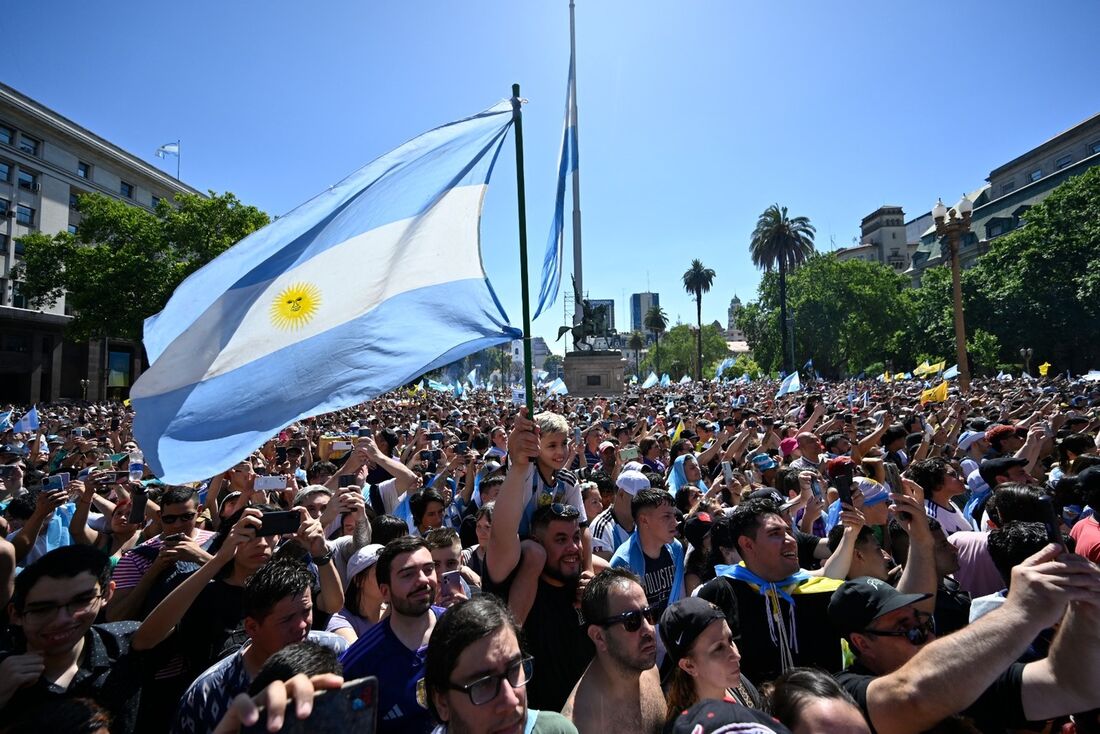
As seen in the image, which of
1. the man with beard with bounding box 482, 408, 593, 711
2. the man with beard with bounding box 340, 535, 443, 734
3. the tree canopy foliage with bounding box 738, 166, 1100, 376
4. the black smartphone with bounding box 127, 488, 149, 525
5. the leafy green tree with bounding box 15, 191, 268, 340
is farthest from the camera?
the tree canopy foliage with bounding box 738, 166, 1100, 376

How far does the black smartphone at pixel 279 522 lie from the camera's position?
2936 mm

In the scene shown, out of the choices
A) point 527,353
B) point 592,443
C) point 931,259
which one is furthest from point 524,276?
point 931,259

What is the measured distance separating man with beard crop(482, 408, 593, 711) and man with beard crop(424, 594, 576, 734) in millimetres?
760

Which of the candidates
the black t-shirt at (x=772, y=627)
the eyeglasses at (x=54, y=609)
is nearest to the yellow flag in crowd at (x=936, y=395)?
the black t-shirt at (x=772, y=627)

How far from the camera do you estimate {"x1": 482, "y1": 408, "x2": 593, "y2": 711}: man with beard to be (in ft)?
9.12

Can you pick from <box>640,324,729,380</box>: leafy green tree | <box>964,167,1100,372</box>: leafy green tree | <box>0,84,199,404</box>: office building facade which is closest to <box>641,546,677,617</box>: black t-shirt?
<box>0,84,199,404</box>: office building facade

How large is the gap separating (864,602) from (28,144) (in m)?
55.8

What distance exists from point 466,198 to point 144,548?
2961 mm

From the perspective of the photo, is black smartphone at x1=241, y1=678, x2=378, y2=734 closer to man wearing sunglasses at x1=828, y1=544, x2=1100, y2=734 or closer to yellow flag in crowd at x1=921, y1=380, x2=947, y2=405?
man wearing sunglasses at x1=828, y1=544, x2=1100, y2=734

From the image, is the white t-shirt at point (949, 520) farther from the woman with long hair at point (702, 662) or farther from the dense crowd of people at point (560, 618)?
the woman with long hair at point (702, 662)

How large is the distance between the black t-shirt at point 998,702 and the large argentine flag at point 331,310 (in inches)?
95.4

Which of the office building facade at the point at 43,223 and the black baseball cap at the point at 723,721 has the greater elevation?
the office building facade at the point at 43,223

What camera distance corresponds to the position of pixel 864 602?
96.1 inches

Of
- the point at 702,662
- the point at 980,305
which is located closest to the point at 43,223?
the point at 702,662
